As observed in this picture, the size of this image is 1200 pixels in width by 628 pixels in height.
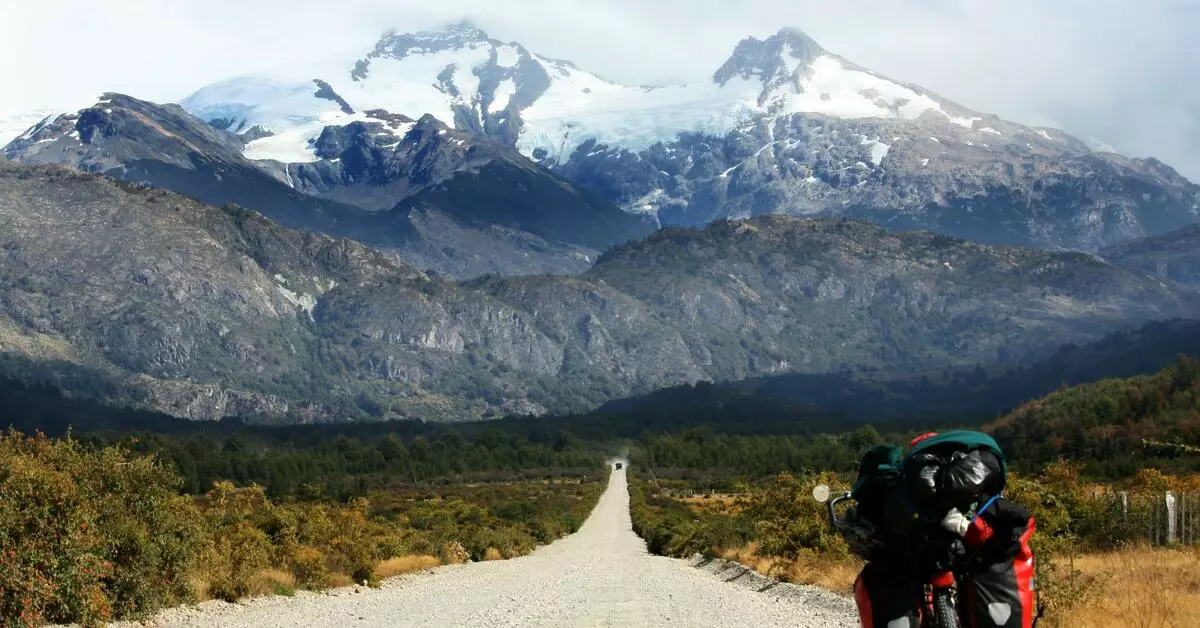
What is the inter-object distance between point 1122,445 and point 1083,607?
14336 cm

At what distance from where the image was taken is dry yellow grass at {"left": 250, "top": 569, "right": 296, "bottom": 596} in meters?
36.9

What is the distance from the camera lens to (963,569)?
9453 millimetres

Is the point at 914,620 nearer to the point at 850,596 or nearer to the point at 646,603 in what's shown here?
the point at 850,596

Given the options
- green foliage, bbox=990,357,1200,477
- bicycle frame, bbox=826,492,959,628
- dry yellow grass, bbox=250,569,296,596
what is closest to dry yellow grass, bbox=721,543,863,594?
dry yellow grass, bbox=250,569,296,596

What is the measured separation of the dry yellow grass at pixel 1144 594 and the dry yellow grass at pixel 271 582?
22918 millimetres

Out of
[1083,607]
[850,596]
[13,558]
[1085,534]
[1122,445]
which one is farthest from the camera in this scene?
[1122,445]

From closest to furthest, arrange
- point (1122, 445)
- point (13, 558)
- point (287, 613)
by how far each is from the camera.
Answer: point (13, 558) → point (287, 613) → point (1122, 445)

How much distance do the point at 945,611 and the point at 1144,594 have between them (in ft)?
34.5

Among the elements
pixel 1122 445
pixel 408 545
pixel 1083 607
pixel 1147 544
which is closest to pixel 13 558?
pixel 1083 607

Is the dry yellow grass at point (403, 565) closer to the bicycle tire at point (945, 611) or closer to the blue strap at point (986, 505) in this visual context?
the bicycle tire at point (945, 611)

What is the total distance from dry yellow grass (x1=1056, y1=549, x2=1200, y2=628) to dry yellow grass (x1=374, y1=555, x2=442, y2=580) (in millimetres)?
29453

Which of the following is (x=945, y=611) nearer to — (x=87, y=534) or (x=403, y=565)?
(x=87, y=534)

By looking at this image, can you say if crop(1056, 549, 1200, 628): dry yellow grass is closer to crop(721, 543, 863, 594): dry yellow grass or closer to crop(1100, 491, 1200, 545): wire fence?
crop(1100, 491, 1200, 545): wire fence

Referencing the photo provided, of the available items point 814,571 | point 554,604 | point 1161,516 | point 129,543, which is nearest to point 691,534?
point 814,571
